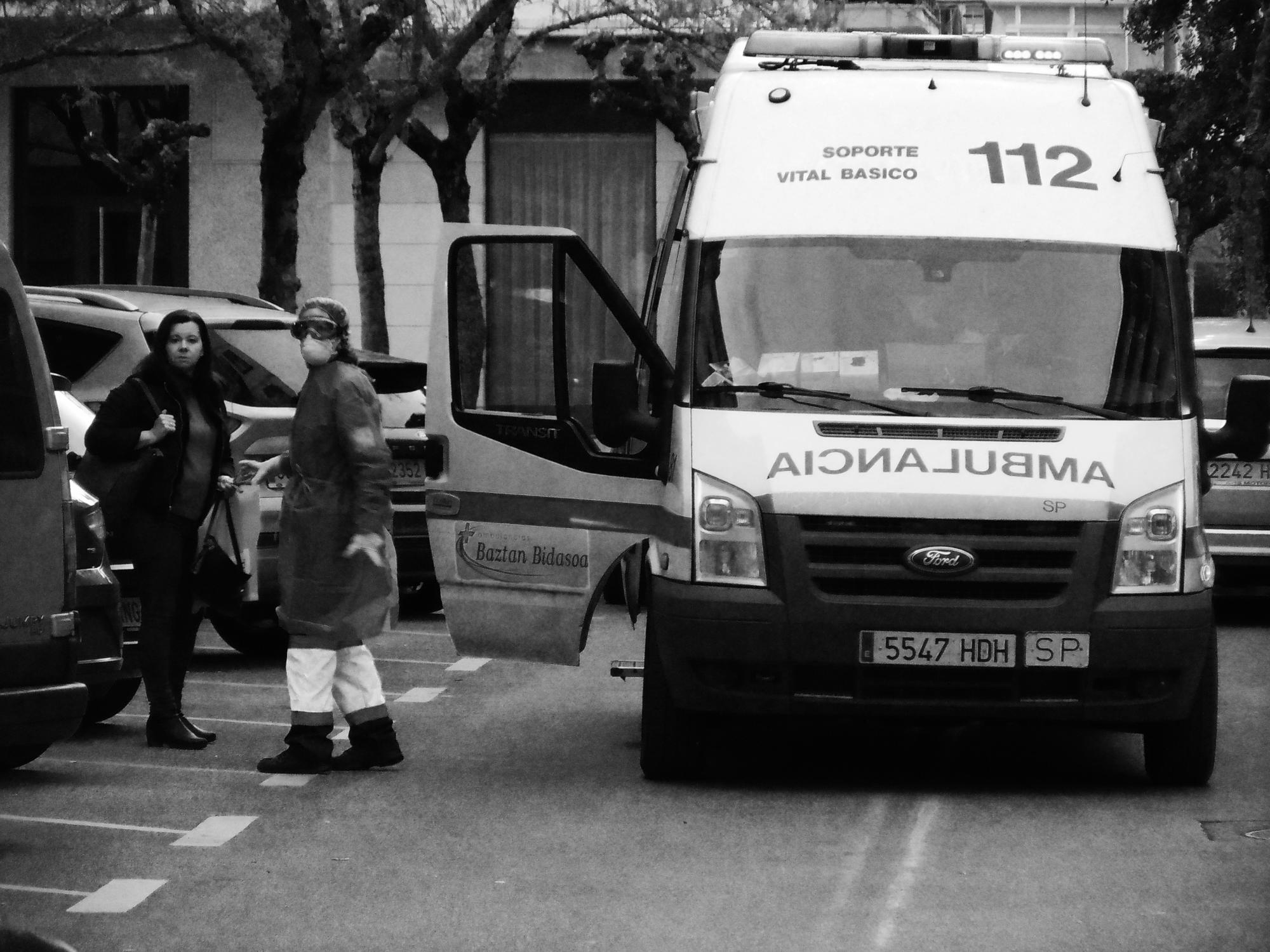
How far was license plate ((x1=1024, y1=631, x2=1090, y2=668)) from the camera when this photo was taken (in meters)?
7.83

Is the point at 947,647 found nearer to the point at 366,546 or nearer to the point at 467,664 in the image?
the point at 366,546

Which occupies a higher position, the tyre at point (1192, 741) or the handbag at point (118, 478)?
the handbag at point (118, 478)

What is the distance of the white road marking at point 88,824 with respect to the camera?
7.28m

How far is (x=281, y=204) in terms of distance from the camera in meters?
18.2

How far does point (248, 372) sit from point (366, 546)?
3464mm

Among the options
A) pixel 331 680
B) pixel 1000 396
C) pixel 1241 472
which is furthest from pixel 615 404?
pixel 1241 472

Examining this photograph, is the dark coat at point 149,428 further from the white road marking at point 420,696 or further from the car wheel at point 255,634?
the car wheel at point 255,634

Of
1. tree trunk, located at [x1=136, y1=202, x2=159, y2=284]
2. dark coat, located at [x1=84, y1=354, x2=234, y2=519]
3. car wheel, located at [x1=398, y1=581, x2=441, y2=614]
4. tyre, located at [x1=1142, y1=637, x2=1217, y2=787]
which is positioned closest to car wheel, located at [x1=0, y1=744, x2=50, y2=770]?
dark coat, located at [x1=84, y1=354, x2=234, y2=519]

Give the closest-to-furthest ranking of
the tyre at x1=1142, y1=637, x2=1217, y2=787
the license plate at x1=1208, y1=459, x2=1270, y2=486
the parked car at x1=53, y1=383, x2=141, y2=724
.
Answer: the parked car at x1=53, y1=383, x2=141, y2=724 → the tyre at x1=1142, y1=637, x2=1217, y2=787 → the license plate at x1=1208, y1=459, x2=1270, y2=486

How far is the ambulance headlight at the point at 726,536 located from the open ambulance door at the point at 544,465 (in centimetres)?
39

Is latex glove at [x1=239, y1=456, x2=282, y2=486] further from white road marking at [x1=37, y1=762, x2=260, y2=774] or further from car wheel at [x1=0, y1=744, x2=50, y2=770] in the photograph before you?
car wheel at [x1=0, y1=744, x2=50, y2=770]

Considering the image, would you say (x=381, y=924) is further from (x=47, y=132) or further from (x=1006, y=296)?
(x=47, y=132)

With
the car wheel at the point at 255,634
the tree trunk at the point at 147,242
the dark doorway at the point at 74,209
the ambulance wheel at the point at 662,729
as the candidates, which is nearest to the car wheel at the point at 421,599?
the car wheel at the point at 255,634

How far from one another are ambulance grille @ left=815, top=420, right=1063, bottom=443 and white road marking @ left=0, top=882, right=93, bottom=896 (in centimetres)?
298
